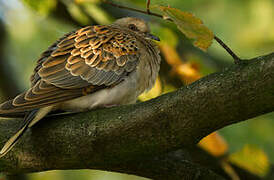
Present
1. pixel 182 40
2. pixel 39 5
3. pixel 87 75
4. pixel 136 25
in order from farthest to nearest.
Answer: pixel 182 40
pixel 136 25
pixel 39 5
pixel 87 75

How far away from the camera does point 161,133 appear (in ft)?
10.3

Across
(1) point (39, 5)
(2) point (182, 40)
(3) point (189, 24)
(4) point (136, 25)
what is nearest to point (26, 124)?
(3) point (189, 24)

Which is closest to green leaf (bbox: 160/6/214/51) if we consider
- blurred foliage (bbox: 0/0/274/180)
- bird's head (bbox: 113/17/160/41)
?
blurred foliage (bbox: 0/0/274/180)

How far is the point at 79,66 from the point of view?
13.3 feet

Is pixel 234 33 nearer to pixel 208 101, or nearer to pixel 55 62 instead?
pixel 55 62

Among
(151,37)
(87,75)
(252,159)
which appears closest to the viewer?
(87,75)

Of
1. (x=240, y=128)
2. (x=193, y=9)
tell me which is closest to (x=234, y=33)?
(x=193, y=9)

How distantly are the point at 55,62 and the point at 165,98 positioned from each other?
4.09 ft

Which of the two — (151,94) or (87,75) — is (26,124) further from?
(151,94)

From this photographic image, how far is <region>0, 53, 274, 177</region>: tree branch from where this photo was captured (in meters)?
2.83

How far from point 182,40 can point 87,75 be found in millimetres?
2693

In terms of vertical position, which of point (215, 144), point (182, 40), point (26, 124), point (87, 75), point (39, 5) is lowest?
point (26, 124)

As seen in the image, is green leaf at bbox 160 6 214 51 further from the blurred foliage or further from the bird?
the blurred foliage

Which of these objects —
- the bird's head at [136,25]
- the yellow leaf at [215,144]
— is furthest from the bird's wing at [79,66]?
the yellow leaf at [215,144]
